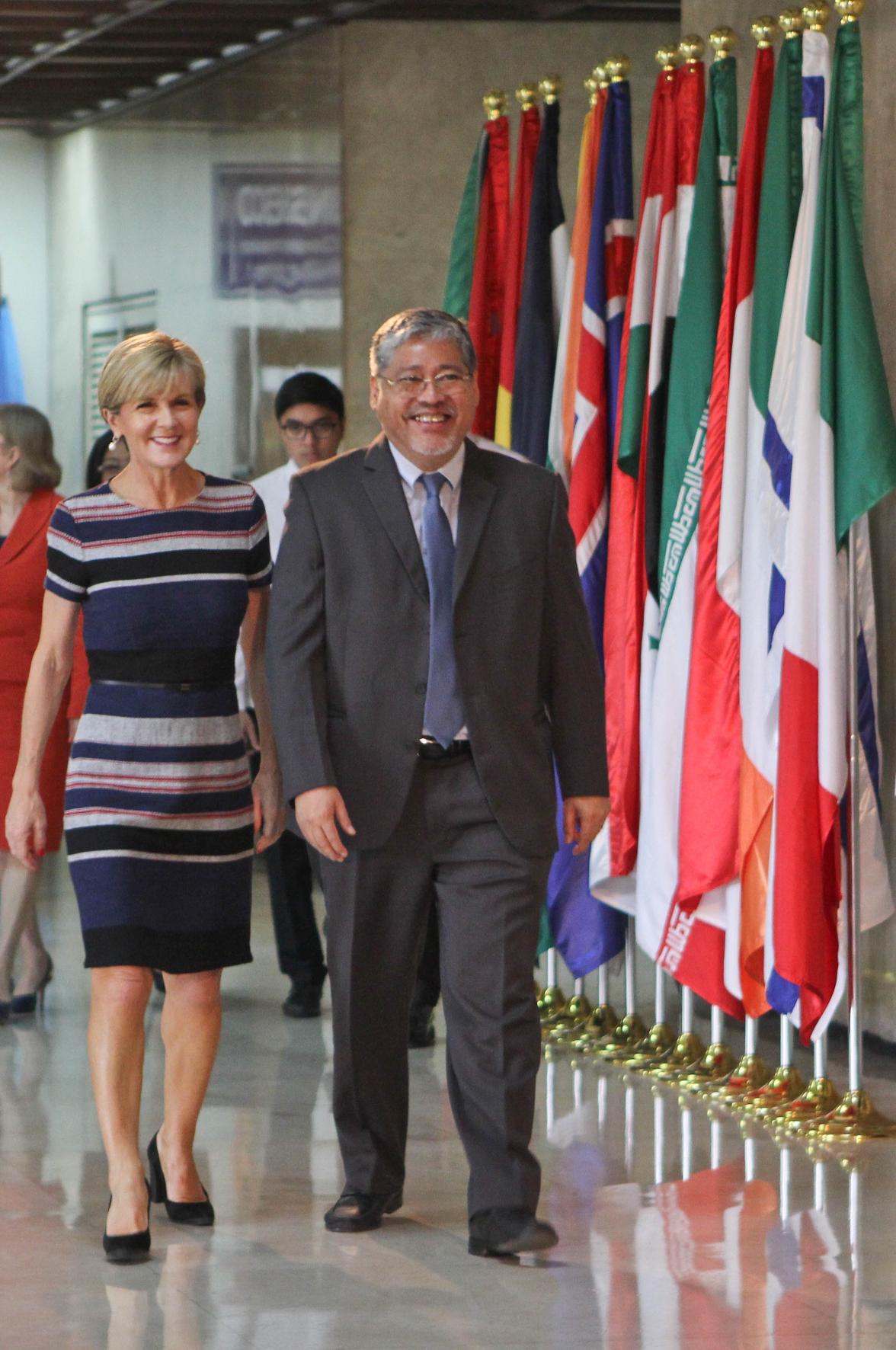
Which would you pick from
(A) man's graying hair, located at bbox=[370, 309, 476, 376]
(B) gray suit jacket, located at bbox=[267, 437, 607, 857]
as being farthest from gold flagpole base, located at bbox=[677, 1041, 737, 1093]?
(A) man's graying hair, located at bbox=[370, 309, 476, 376]

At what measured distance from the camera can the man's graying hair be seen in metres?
3.72

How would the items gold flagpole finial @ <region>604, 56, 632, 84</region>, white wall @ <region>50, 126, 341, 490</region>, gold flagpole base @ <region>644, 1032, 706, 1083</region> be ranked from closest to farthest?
gold flagpole base @ <region>644, 1032, 706, 1083</region>
gold flagpole finial @ <region>604, 56, 632, 84</region>
white wall @ <region>50, 126, 341, 490</region>

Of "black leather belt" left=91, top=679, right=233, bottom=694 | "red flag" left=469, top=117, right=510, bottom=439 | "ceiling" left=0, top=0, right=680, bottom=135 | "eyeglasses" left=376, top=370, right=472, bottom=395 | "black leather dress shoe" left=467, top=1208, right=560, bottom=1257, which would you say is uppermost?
"ceiling" left=0, top=0, right=680, bottom=135

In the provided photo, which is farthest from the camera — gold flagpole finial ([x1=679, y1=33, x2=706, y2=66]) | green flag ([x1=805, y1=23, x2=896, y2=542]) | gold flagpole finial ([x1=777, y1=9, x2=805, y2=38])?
gold flagpole finial ([x1=679, y1=33, x2=706, y2=66])

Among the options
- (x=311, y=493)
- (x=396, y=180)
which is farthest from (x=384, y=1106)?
(x=396, y=180)

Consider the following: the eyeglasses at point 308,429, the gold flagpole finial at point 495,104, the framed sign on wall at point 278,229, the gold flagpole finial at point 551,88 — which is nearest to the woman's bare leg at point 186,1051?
the eyeglasses at point 308,429

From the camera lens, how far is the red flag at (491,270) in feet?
19.7

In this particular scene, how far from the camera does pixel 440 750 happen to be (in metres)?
3.75

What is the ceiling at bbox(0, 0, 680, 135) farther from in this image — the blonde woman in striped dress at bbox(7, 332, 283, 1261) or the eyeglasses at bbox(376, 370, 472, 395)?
the eyeglasses at bbox(376, 370, 472, 395)

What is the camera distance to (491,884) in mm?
3771

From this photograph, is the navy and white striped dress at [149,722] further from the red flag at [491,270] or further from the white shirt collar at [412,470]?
the red flag at [491,270]

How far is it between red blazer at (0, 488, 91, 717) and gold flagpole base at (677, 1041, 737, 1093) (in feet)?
6.44

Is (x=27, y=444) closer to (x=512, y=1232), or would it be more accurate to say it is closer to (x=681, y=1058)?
(x=681, y=1058)

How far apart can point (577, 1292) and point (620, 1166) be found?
0.90 meters
